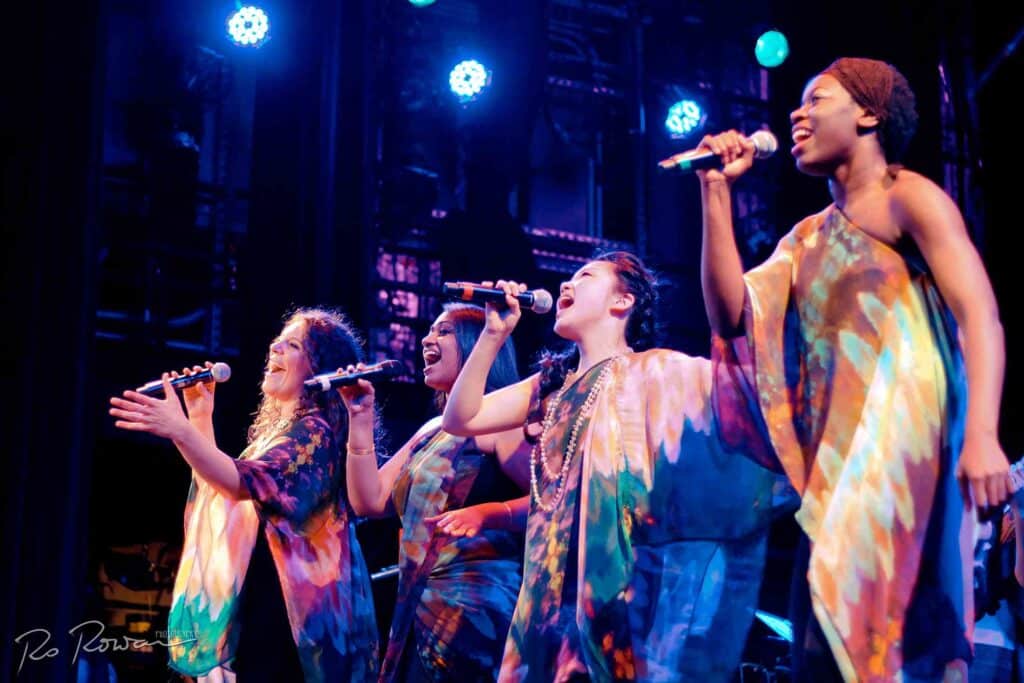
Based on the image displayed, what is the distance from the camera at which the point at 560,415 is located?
2.81m

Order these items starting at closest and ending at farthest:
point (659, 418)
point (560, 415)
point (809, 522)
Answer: point (809, 522), point (659, 418), point (560, 415)

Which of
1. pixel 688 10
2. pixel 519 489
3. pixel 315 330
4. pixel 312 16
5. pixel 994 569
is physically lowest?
pixel 994 569

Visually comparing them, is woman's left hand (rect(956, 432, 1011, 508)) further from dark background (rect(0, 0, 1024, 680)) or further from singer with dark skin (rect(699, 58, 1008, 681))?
dark background (rect(0, 0, 1024, 680))

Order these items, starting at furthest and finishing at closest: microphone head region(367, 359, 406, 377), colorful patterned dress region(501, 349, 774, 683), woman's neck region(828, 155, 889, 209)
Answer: microphone head region(367, 359, 406, 377) → colorful patterned dress region(501, 349, 774, 683) → woman's neck region(828, 155, 889, 209)

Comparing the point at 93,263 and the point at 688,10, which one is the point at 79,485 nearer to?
the point at 93,263

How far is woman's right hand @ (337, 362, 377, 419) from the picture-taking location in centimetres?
340

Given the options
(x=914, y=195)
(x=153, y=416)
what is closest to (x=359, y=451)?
(x=153, y=416)

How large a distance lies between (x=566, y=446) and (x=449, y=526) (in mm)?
544

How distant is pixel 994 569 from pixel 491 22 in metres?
3.33

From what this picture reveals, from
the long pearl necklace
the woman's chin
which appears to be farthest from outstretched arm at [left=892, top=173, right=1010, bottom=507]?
the woman's chin

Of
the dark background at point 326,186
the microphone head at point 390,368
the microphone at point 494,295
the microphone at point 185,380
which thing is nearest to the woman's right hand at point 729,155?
the microphone at point 494,295

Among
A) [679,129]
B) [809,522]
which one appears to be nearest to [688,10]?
[679,129]

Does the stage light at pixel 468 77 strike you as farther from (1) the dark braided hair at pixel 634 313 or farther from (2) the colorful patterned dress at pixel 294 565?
(1) the dark braided hair at pixel 634 313

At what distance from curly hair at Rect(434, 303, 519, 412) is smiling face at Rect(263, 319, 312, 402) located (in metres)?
0.49
